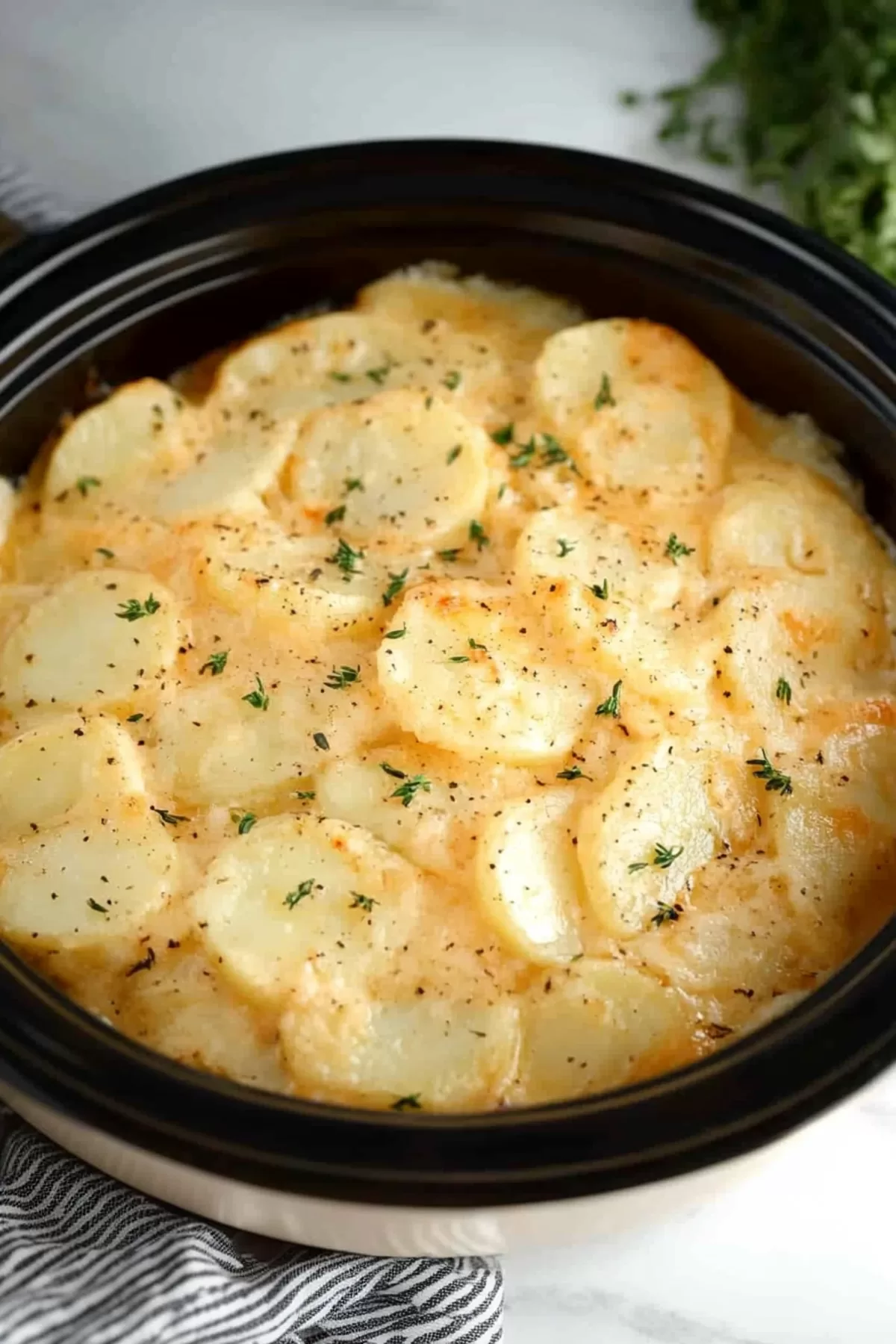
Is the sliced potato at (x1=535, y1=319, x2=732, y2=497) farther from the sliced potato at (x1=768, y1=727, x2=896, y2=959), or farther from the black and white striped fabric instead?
the black and white striped fabric

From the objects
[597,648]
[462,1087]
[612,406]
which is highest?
[612,406]

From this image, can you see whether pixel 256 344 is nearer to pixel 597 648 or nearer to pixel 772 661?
pixel 597 648

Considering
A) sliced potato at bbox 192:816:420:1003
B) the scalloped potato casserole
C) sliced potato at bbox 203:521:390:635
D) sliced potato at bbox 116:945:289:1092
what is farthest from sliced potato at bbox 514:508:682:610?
sliced potato at bbox 116:945:289:1092

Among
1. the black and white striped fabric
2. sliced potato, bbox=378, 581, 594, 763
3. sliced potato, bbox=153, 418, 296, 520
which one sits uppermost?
sliced potato, bbox=378, 581, 594, 763

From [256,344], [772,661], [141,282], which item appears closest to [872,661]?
[772,661]

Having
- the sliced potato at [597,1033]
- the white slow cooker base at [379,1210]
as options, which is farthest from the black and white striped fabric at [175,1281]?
the sliced potato at [597,1033]

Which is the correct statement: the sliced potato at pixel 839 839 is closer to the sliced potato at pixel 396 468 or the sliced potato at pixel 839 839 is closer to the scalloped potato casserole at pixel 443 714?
the scalloped potato casserole at pixel 443 714

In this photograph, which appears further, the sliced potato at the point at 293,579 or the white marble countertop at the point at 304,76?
the white marble countertop at the point at 304,76
